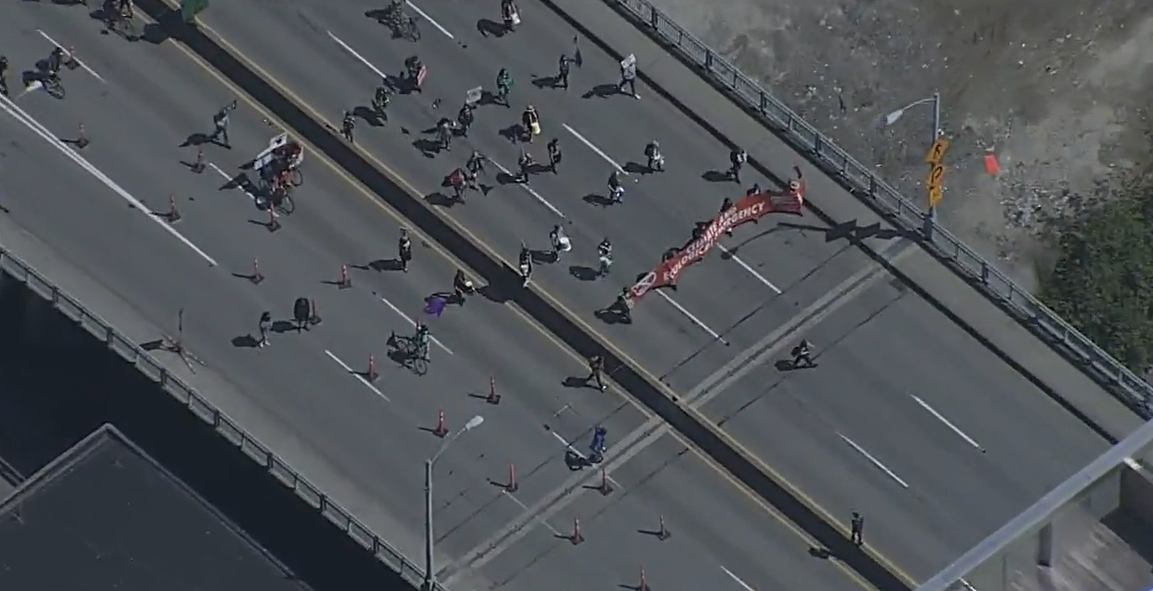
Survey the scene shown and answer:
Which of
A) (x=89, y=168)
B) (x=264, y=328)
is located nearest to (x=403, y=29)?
(x=89, y=168)

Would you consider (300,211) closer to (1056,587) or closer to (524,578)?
(524,578)

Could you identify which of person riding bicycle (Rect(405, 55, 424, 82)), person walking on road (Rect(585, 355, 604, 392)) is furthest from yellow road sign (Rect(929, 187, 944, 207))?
person riding bicycle (Rect(405, 55, 424, 82))

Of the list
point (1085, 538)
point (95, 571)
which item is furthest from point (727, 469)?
point (1085, 538)

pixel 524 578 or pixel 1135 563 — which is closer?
pixel 1135 563

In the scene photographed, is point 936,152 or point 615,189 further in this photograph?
point 615,189

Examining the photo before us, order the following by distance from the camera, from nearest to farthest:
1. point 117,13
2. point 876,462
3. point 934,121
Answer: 1. point 876,462
2. point 934,121
3. point 117,13

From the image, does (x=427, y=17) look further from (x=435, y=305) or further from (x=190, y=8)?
(x=435, y=305)

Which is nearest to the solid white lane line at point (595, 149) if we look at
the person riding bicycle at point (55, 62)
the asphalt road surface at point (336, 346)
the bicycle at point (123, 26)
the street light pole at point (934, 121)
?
the asphalt road surface at point (336, 346)

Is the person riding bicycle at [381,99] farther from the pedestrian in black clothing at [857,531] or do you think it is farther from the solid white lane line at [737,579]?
the pedestrian in black clothing at [857,531]
